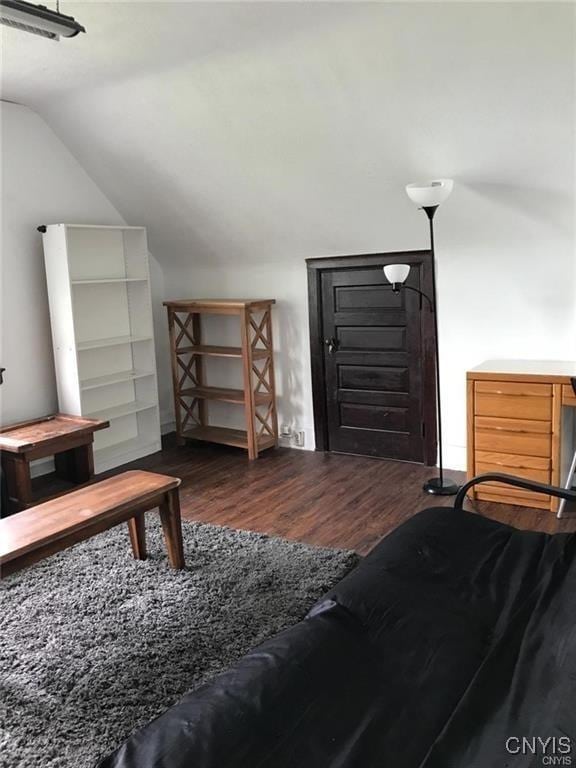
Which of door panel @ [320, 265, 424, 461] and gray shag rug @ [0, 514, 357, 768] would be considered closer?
gray shag rug @ [0, 514, 357, 768]

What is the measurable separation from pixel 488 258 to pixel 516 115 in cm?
107

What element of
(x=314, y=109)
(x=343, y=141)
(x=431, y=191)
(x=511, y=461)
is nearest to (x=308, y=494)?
(x=511, y=461)

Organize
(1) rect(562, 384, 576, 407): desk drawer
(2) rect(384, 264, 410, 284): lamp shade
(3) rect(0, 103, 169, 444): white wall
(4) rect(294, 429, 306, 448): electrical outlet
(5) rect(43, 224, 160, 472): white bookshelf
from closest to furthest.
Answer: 1. (1) rect(562, 384, 576, 407): desk drawer
2. (2) rect(384, 264, 410, 284): lamp shade
3. (3) rect(0, 103, 169, 444): white wall
4. (5) rect(43, 224, 160, 472): white bookshelf
5. (4) rect(294, 429, 306, 448): electrical outlet

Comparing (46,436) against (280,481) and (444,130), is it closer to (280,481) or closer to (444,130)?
(280,481)

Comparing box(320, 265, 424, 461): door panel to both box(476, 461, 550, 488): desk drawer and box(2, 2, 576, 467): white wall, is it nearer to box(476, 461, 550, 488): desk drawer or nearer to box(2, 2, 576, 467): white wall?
box(2, 2, 576, 467): white wall

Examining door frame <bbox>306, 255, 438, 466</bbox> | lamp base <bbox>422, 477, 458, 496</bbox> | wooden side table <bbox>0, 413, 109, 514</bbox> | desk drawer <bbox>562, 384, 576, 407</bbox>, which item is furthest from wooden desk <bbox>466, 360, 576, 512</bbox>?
wooden side table <bbox>0, 413, 109, 514</bbox>

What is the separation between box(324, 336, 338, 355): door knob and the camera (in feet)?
16.0

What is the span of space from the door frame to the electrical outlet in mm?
131

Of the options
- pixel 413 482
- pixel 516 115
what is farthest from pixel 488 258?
pixel 413 482

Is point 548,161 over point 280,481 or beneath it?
over

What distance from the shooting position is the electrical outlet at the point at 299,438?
5191 millimetres

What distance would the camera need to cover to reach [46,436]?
13.1 feet

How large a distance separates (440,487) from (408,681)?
2.56 m

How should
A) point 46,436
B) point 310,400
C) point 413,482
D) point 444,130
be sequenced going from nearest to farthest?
point 444,130, point 46,436, point 413,482, point 310,400
